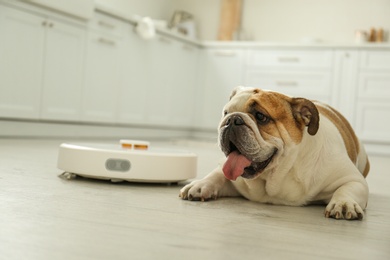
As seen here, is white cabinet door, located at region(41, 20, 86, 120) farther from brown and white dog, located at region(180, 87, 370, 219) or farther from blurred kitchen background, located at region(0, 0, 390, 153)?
brown and white dog, located at region(180, 87, 370, 219)

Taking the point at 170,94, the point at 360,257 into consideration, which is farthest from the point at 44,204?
the point at 170,94

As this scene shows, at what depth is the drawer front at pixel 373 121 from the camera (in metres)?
5.94

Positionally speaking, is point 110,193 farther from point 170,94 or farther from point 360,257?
point 170,94

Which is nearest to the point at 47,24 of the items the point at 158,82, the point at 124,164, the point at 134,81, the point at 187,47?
the point at 134,81

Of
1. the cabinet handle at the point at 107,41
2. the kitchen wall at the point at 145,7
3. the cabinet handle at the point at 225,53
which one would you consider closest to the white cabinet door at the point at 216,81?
the cabinet handle at the point at 225,53

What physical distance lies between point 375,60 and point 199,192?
474 cm

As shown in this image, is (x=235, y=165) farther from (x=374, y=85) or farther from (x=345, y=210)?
(x=374, y=85)

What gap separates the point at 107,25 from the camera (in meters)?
5.11

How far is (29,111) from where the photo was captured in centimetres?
428

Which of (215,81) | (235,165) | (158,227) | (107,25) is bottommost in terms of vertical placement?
(158,227)

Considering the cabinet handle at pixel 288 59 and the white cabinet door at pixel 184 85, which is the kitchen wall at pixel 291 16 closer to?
the cabinet handle at pixel 288 59

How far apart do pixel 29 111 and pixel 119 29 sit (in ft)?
4.63

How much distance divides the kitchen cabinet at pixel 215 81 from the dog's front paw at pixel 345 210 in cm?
512

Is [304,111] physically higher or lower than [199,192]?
higher
